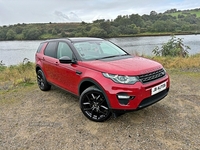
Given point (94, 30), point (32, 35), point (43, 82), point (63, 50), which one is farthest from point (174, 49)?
point (32, 35)

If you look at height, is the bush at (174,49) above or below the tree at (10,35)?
below

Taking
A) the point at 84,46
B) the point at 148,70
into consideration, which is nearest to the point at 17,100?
the point at 84,46

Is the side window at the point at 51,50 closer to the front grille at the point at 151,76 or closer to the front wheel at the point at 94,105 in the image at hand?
the front wheel at the point at 94,105

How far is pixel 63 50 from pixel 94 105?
1.60 m

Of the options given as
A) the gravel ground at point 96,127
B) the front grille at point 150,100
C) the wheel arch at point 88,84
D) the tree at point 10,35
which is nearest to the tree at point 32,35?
the tree at point 10,35

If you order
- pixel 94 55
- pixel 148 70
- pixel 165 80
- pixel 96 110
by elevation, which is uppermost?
pixel 94 55

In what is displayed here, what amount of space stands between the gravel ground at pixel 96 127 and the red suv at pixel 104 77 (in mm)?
404

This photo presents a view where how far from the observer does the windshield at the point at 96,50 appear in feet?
12.3

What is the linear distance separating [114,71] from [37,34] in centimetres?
3322

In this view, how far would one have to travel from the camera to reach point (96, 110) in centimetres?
334

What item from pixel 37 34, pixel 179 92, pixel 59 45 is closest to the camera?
pixel 59 45

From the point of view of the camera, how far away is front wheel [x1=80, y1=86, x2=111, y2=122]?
319cm

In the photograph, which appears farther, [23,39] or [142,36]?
[142,36]

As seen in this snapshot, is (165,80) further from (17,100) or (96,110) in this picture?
(17,100)
